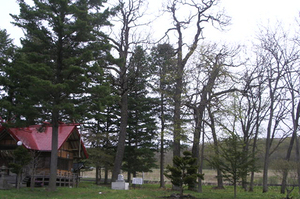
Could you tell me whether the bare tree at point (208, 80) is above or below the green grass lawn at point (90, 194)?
above

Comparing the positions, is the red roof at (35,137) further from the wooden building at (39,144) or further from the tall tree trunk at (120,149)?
the tall tree trunk at (120,149)

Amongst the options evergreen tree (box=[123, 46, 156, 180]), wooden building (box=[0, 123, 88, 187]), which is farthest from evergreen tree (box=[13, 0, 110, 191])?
evergreen tree (box=[123, 46, 156, 180])

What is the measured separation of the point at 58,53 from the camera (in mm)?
18828

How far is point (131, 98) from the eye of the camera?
108ft

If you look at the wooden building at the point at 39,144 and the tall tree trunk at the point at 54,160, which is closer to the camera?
the tall tree trunk at the point at 54,160

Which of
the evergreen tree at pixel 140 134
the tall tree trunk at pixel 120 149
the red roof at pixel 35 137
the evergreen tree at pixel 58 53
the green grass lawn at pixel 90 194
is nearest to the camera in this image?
the green grass lawn at pixel 90 194

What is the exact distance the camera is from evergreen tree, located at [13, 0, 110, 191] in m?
17.4

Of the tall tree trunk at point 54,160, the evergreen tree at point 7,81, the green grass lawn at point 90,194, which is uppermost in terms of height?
the evergreen tree at point 7,81

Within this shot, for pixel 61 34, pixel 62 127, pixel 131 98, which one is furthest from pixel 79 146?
pixel 61 34

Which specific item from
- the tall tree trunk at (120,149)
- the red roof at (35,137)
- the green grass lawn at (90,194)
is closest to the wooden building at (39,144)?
the red roof at (35,137)

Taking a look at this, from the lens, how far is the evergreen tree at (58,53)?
17422 mm

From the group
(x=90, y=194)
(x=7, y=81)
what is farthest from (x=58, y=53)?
(x=90, y=194)

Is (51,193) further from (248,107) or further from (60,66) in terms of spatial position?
(248,107)

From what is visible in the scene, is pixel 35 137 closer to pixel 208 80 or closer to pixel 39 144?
pixel 39 144
